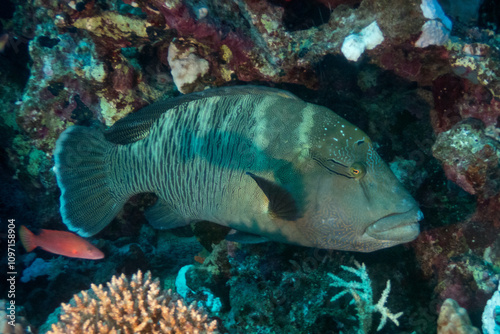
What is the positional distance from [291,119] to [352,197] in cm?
96

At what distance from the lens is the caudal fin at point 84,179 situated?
3.83 m

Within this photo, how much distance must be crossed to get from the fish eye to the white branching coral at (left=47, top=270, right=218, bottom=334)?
5.95 feet

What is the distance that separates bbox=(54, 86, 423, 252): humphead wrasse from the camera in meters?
2.59

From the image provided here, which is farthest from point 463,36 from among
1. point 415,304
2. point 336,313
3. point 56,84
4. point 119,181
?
point 56,84

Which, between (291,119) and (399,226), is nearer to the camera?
(399,226)

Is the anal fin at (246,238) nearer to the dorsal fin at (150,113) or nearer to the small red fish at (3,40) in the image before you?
the dorsal fin at (150,113)

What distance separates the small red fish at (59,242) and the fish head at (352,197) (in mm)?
3150

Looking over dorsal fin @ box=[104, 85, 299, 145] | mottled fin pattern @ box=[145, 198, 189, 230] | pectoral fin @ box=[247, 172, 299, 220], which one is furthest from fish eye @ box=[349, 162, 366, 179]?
mottled fin pattern @ box=[145, 198, 189, 230]

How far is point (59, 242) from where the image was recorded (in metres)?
4.03

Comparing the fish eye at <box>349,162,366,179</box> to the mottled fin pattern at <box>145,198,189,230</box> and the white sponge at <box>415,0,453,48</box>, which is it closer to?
the white sponge at <box>415,0,453,48</box>

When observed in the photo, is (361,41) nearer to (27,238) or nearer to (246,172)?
(246,172)

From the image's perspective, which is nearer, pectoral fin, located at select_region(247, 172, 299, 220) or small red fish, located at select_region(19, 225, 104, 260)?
pectoral fin, located at select_region(247, 172, 299, 220)

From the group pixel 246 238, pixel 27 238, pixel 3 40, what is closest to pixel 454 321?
pixel 246 238

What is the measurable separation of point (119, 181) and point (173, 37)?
209 centimetres
